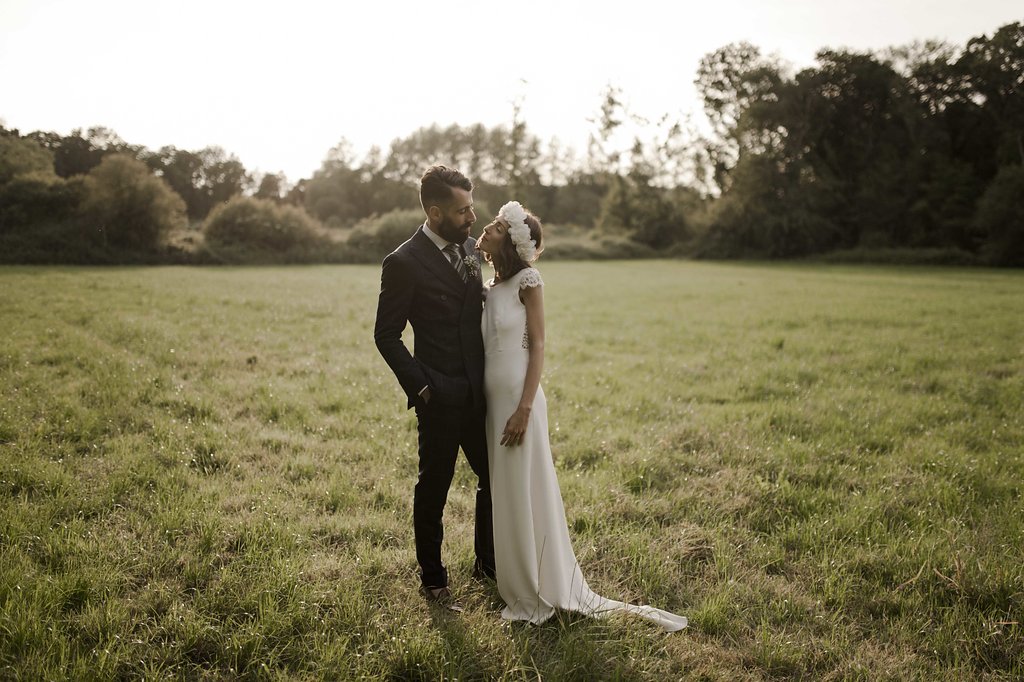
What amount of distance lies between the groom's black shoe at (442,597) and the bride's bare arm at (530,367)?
1.15m

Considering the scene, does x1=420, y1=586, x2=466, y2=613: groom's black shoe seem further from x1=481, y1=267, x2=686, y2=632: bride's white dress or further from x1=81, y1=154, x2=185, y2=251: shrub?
x1=81, y1=154, x2=185, y2=251: shrub

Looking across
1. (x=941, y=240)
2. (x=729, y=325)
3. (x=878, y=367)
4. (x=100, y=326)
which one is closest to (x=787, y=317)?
(x=729, y=325)

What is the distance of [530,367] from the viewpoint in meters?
3.65

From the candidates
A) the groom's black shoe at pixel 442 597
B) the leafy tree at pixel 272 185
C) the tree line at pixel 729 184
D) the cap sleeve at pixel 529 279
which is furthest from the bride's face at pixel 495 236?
the leafy tree at pixel 272 185

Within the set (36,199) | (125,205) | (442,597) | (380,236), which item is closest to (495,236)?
(442,597)

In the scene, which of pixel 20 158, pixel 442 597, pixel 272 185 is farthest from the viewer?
pixel 272 185

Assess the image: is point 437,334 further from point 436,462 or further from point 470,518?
point 470,518

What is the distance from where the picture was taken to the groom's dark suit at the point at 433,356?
3547 millimetres

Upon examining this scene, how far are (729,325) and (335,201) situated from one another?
60596 millimetres

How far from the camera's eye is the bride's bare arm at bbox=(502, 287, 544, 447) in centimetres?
361

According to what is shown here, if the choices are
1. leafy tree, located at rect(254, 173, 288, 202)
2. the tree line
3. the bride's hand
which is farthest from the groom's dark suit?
leafy tree, located at rect(254, 173, 288, 202)

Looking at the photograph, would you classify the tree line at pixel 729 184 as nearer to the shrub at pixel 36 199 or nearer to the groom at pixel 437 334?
the shrub at pixel 36 199

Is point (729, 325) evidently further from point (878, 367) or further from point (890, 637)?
point (890, 637)

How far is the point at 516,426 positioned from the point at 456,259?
113cm
